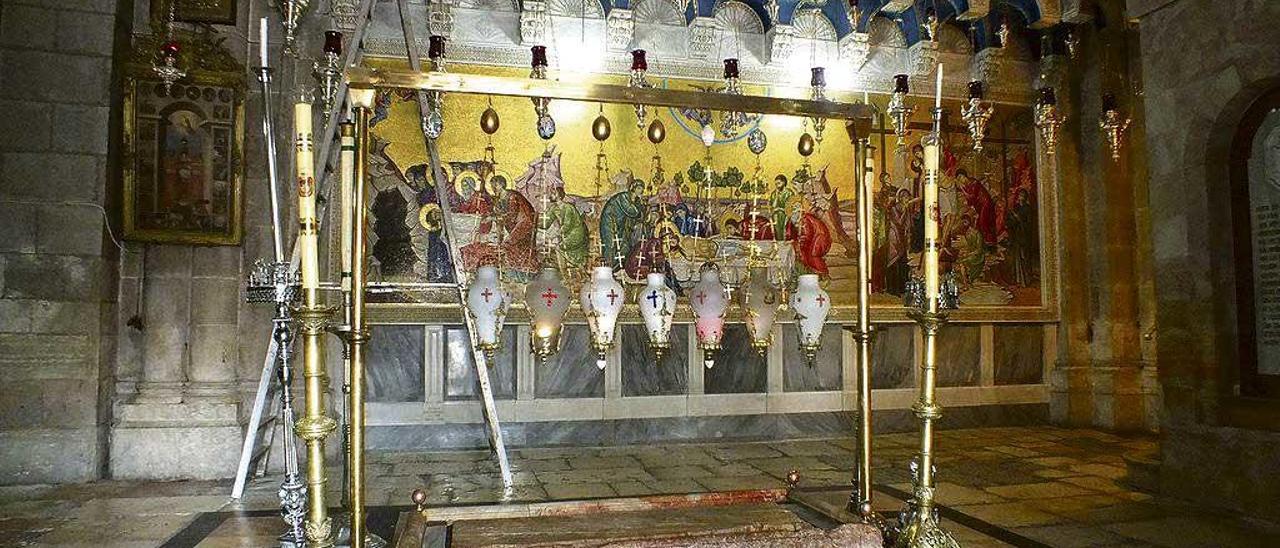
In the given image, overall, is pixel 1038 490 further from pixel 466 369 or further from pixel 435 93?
pixel 466 369

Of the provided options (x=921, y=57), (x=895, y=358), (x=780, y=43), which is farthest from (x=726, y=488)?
(x=921, y=57)

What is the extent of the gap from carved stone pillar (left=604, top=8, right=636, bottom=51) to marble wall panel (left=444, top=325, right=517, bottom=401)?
2710mm

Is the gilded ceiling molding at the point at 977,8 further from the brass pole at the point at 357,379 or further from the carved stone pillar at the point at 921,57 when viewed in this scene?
the brass pole at the point at 357,379

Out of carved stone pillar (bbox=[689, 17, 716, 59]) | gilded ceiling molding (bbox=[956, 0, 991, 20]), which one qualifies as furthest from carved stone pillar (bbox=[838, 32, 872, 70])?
carved stone pillar (bbox=[689, 17, 716, 59])

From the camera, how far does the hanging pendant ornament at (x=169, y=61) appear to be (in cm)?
523

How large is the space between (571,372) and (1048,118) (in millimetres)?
4990

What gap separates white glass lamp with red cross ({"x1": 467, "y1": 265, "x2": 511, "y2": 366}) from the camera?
3.40 m

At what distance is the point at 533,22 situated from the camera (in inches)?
262

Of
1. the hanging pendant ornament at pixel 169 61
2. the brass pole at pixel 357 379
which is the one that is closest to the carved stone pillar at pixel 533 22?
the hanging pendant ornament at pixel 169 61

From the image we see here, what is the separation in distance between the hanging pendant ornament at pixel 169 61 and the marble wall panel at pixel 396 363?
2.33 meters

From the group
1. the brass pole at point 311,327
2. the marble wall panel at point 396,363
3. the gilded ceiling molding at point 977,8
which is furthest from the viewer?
the gilded ceiling molding at point 977,8

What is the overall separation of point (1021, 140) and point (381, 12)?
6.36 meters

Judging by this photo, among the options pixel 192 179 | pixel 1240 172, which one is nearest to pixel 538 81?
pixel 192 179

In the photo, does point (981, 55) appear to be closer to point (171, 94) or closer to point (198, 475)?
point (171, 94)
